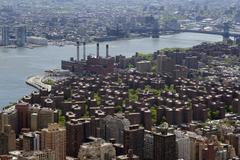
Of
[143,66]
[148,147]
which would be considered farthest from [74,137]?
[143,66]

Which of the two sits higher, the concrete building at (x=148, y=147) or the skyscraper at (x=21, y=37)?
the skyscraper at (x=21, y=37)

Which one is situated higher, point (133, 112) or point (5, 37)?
point (5, 37)

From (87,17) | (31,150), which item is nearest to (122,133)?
(31,150)

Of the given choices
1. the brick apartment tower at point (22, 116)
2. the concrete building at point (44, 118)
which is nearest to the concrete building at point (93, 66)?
the brick apartment tower at point (22, 116)

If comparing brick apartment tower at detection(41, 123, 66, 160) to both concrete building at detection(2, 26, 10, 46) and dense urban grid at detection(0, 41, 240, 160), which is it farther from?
concrete building at detection(2, 26, 10, 46)

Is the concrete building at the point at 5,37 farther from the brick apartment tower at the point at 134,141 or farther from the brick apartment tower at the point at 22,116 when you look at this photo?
the brick apartment tower at the point at 134,141

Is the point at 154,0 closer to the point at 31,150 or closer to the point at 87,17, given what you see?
the point at 87,17

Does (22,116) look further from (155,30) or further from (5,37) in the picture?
(155,30)
